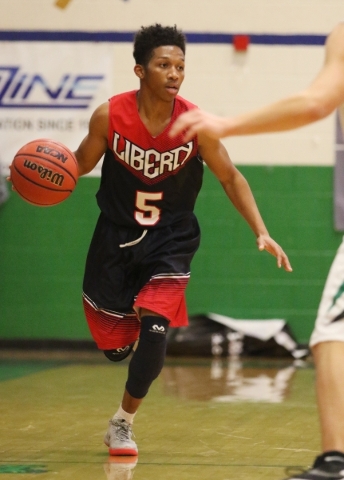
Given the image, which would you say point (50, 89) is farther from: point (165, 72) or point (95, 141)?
point (165, 72)

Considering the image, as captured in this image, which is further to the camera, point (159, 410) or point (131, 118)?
point (159, 410)

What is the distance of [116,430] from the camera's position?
4.15 m

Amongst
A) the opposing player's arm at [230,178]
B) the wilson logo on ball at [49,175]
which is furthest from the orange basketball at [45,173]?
the opposing player's arm at [230,178]

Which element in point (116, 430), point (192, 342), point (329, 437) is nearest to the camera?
point (329, 437)

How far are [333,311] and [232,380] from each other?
3777 millimetres

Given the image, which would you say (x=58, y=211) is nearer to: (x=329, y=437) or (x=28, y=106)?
(x=28, y=106)

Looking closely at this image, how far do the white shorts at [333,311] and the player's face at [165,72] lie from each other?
1.58 m

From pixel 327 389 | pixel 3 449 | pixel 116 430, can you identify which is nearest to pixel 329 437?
pixel 327 389

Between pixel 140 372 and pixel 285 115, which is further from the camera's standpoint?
pixel 140 372

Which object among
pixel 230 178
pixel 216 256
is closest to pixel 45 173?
pixel 230 178

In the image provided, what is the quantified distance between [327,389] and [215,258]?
17.1 feet

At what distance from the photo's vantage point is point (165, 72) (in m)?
4.16

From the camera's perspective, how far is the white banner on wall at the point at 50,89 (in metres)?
7.97

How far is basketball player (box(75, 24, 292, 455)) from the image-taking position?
13.8 ft
